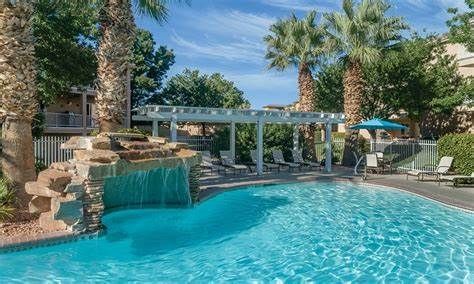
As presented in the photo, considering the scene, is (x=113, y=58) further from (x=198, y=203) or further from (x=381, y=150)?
(x=381, y=150)

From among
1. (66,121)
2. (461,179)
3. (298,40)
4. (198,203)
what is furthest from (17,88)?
(66,121)

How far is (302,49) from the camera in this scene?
87.0 feet

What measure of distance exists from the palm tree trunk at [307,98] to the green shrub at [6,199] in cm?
1967

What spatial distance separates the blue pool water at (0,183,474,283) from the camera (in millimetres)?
7734

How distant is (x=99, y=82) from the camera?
13852mm

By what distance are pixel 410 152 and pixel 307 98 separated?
23.2 ft

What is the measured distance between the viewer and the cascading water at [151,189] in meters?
12.7

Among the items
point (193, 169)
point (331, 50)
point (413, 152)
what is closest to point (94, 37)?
point (331, 50)

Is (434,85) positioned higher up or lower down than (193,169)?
higher up

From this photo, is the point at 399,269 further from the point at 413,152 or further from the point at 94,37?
the point at 94,37

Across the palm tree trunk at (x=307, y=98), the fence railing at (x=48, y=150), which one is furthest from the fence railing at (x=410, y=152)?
the fence railing at (x=48, y=150)

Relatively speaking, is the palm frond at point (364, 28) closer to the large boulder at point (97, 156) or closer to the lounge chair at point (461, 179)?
the lounge chair at point (461, 179)

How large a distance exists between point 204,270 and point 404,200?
997 centimetres

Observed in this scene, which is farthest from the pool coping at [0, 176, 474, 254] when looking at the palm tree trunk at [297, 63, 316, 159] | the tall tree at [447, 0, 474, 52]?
the tall tree at [447, 0, 474, 52]
